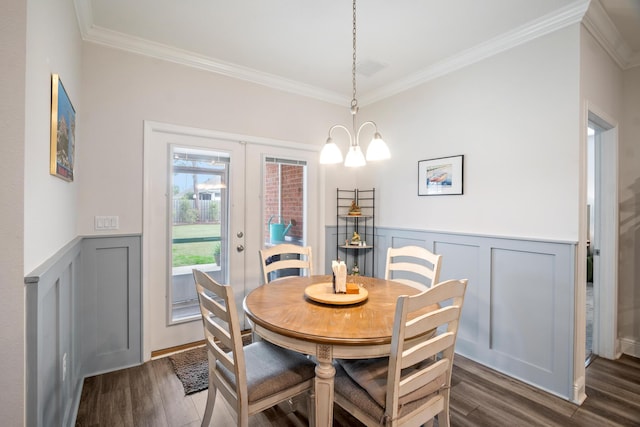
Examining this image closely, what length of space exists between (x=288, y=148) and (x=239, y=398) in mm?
2591

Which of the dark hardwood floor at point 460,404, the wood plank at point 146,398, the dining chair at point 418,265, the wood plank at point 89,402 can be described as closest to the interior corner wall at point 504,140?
the dining chair at point 418,265

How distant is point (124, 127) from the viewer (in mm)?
2502

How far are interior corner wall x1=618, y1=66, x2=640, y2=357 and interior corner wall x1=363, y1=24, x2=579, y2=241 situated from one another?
1.15 m

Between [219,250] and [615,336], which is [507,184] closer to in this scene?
[615,336]

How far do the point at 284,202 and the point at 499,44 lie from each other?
246cm

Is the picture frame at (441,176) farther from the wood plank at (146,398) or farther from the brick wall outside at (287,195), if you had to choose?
the wood plank at (146,398)

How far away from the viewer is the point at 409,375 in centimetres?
138

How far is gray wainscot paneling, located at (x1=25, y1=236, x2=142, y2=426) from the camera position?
1106 millimetres

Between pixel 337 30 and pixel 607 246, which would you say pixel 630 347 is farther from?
pixel 337 30

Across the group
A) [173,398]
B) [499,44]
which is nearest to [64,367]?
[173,398]

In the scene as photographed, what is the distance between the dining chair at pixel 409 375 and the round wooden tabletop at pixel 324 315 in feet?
0.43

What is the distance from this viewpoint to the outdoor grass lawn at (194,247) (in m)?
2.81

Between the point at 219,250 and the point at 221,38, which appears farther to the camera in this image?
the point at 219,250

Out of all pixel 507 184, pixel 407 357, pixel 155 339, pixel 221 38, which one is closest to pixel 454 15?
pixel 507 184
